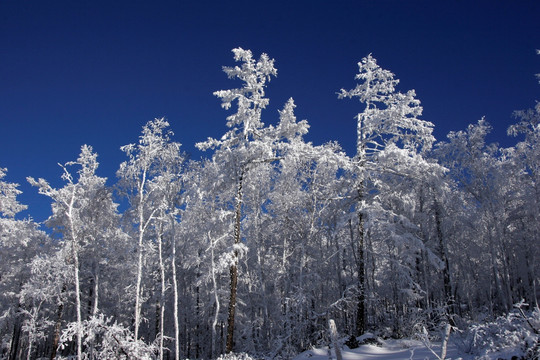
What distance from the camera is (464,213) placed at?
23.4 meters

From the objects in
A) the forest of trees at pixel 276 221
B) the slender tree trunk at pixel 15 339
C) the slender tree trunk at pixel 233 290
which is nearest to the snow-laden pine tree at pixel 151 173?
the forest of trees at pixel 276 221

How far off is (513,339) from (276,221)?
1722 cm

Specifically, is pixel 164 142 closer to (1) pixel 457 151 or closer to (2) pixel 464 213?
(1) pixel 457 151

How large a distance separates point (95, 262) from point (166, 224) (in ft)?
18.1

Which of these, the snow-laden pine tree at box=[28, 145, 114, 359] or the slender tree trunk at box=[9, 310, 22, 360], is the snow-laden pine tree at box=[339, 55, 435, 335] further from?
the slender tree trunk at box=[9, 310, 22, 360]

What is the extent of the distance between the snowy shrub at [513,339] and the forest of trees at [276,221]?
21.4 ft

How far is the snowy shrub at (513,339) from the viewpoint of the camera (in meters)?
6.58

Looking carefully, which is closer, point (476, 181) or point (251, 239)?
point (476, 181)

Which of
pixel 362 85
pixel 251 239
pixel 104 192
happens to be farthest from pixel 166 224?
pixel 362 85

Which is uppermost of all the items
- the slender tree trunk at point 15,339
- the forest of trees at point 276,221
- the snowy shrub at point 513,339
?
the forest of trees at point 276,221

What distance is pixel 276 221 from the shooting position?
23.7 meters

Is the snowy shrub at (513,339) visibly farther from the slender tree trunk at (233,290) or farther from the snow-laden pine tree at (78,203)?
the snow-laden pine tree at (78,203)

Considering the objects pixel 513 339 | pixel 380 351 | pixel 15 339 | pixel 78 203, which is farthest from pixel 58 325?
pixel 513 339

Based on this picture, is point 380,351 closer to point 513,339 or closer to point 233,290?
point 233,290
